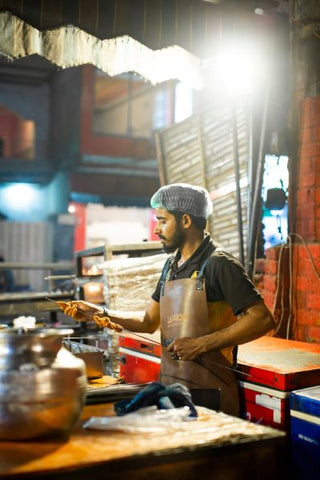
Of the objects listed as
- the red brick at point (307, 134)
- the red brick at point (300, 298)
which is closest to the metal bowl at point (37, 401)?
the red brick at point (300, 298)

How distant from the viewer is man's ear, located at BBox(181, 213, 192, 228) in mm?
4168

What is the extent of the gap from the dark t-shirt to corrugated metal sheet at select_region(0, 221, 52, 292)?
19637 millimetres

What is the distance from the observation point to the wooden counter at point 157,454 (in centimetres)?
203

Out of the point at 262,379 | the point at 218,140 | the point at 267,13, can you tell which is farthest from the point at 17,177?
the point at 262,379

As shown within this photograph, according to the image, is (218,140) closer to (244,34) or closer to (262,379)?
(244,34)

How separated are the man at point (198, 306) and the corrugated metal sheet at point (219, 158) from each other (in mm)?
2815

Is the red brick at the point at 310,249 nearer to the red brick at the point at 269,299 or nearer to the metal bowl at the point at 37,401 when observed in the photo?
the red brick at the point at 269,299

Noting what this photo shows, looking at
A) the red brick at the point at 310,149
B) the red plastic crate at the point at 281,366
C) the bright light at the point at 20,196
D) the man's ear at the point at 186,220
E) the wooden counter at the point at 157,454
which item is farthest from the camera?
the bright light at the point at 20,196

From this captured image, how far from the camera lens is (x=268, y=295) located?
6207mm

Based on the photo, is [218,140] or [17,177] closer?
[218,140]

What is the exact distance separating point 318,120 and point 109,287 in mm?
2950

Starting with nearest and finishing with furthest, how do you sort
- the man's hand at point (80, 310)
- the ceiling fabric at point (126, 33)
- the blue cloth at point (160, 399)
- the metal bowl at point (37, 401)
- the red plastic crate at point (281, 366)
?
the metal bowl at point (37, 401) < the blue cloth at point (160, 399) < the red plastic crate at point (281, 366) < the man's hand at point (80, 310) < the ceiling fabric at point (126, 33)

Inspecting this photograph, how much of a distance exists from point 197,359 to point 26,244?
66.9ft

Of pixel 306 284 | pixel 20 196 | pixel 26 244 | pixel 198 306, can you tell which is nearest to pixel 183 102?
pixel 306 284
